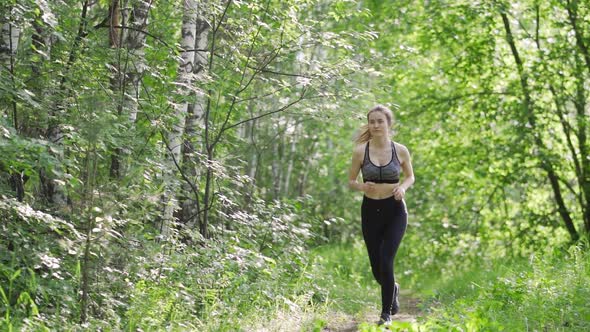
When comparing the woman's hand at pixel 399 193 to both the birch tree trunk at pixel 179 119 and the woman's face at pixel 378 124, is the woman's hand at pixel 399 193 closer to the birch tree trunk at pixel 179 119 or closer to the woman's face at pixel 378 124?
the woman's face at pixel 378 124

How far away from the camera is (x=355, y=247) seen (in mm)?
16844

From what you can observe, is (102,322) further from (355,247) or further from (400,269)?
(355,247)

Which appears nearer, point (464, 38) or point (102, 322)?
point (102, 322)

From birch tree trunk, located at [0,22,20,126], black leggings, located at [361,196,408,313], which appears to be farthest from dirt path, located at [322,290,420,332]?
birch tree trunk, located at [0,22,20,126]

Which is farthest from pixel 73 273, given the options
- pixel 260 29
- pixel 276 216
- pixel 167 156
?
pixel 260 29

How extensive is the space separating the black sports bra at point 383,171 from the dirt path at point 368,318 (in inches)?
55.4

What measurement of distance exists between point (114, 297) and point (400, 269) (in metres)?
9.73

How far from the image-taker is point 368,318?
8508 millimetres

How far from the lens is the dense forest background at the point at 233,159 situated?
575cm

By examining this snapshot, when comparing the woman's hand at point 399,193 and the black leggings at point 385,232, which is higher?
the woman's hand at point 399,193

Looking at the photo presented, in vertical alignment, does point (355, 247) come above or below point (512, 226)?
below

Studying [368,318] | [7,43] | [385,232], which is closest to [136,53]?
[7,43]

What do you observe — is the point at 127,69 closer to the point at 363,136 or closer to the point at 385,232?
the point at 363,136

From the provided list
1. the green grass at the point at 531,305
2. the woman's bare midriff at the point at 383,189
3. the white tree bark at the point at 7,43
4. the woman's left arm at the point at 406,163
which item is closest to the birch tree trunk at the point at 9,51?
the white tree bark at the point at 7,43
